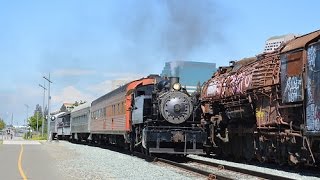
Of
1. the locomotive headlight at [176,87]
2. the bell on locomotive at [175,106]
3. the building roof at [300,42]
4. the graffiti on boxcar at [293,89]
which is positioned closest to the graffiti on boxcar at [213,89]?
the bell on locomotive at [175,106]

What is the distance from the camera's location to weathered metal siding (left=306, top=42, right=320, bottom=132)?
39.6 feet

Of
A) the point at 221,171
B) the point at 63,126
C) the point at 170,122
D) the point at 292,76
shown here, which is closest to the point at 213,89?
the point at 170,122

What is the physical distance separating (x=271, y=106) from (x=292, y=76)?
5.89 ft

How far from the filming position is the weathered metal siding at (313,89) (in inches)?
476

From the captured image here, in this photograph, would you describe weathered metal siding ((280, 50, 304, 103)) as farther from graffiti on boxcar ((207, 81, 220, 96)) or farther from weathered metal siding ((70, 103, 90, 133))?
weathered metal siding ((70, 103, 90, 133))

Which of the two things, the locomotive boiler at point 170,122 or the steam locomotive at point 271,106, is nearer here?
the steam locomotive at point 271,106

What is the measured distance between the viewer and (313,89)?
1234 centimetres

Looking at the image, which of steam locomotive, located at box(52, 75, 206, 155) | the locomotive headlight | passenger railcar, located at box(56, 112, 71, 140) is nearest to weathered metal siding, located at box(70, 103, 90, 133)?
passenger railcar, located at box(56, 112, 71, 140)

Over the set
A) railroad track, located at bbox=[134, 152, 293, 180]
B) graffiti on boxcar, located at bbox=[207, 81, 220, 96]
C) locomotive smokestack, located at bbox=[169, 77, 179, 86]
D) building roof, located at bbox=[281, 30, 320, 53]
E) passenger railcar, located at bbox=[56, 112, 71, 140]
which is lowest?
railroad track, located at bbox=[134, 152, 293, 180]

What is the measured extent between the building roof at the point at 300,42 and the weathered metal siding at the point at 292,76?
168 millimetres

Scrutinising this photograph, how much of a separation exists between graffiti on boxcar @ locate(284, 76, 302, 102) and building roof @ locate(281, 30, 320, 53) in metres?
0.90

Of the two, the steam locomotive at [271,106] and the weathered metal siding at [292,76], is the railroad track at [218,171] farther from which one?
the weathered metal siding at [292,76]

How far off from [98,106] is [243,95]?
60.4ft

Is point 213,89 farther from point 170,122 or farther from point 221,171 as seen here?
point 221,171
